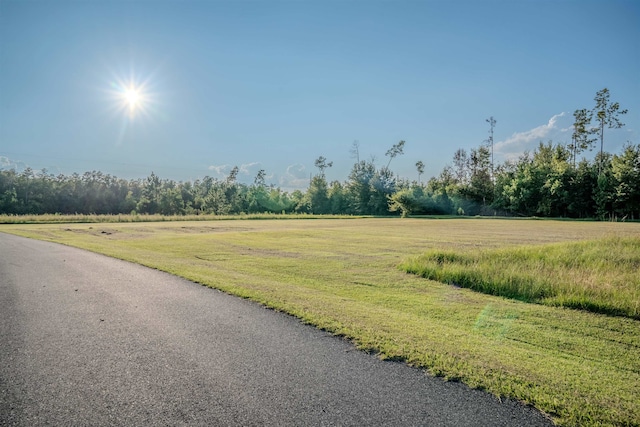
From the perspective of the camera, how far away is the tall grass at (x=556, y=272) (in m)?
9.60

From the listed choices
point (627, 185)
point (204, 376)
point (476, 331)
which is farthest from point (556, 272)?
point (627, 185)

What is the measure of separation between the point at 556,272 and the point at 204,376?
12515 millimetres

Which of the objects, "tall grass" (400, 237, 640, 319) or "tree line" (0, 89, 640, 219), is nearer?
"tall grass" (400, 237, 640, 319)

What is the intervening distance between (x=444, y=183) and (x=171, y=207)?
3329 inches

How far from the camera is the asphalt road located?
3.77m

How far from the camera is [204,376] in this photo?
4578 mm

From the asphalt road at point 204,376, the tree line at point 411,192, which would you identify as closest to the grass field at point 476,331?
the asphalt road at point 204,376

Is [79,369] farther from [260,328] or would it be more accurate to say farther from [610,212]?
[610,212]

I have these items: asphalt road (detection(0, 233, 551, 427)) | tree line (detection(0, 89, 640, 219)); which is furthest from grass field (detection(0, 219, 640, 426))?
tree line (detection(0, 89, 640, 219))

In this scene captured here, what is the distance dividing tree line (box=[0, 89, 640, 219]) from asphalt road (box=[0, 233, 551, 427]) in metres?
67.5

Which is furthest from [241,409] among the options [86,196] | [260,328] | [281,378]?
[86,196]

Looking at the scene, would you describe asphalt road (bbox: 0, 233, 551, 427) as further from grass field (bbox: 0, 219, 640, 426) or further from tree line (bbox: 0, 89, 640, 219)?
tree line (bbox: 0, 89, 640, 219)

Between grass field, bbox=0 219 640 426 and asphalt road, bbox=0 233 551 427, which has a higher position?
asphalt road, bbox=0 233 551 427

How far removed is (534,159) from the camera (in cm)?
9294
